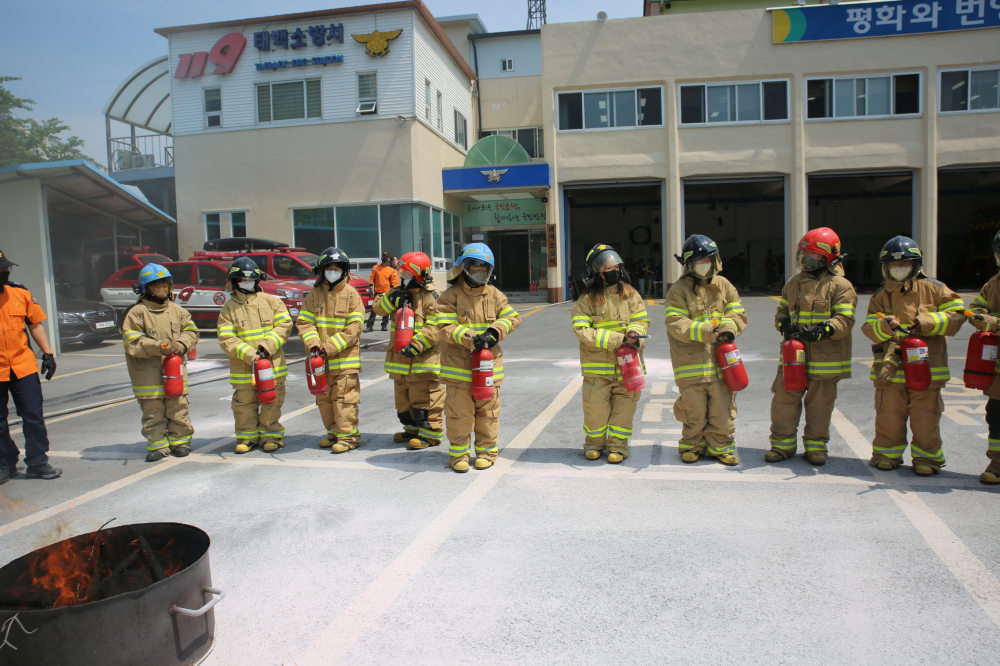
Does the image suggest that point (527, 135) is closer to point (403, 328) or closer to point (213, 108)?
point (213, 108)

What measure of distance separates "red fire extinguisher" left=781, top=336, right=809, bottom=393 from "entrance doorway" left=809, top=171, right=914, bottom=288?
2755 cm

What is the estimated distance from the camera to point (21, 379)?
555cm

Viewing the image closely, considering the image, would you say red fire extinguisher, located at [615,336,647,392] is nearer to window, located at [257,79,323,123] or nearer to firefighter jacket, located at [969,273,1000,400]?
firefighter jacket, located at [969,273,1000,400]

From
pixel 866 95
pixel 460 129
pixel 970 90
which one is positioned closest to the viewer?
pixel 970 90

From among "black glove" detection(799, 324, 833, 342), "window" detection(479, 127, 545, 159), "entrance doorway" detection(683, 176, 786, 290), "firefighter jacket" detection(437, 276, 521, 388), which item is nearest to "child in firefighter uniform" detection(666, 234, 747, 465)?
"black glove" detection(799, 324, 833, 342)

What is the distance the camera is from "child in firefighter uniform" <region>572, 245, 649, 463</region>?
556cm

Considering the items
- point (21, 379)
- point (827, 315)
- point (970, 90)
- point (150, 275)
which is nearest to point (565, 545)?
point (827, 315)

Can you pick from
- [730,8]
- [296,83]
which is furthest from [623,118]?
[296,83]

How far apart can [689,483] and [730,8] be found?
2513cm

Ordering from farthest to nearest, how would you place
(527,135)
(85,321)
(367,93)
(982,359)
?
(527,135), (367,93), (85,321), (982,359)

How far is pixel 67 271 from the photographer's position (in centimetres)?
1529

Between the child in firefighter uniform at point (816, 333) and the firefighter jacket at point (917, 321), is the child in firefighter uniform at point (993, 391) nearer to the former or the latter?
the firefighter jacket at point (917, 321)

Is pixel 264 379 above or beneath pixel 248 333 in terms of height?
beneath

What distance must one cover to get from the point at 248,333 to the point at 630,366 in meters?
3.57
